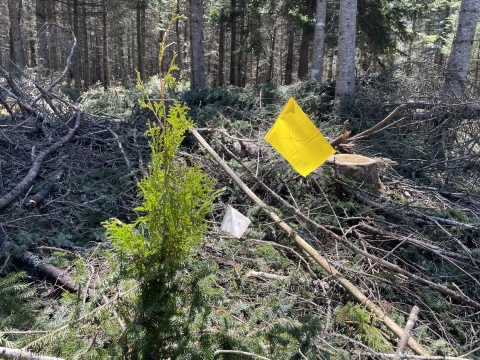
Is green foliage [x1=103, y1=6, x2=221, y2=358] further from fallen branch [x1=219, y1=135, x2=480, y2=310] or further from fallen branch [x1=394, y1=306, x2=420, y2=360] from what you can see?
fallen branch [x1=219, y1=135, x2=480, y2=310]

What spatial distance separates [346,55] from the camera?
258 inches

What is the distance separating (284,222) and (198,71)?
26.8 feet

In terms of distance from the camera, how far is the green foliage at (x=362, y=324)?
207 cm

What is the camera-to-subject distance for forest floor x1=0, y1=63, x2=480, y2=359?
1980 millimetres

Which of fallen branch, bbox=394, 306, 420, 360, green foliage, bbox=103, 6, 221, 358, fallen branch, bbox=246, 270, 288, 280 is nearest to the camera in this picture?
green foliage, bbox=103, 6, 221, 358

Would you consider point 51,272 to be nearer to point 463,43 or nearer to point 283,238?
point 283,238

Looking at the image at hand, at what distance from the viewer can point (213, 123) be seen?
17.5ft

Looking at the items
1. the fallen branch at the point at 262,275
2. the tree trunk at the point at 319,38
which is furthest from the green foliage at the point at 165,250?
the tree trunk at the point at 319,38

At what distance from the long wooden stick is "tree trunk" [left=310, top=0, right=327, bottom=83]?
6539 mm

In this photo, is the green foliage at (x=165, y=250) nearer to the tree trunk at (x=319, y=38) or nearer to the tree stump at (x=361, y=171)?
the tree stump at (x=361, y=171)

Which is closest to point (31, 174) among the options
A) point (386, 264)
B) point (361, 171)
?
point (361, 171)

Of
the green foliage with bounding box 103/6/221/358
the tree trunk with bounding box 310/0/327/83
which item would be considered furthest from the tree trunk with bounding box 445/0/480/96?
the green foliage with bounding box 103/6/221/358

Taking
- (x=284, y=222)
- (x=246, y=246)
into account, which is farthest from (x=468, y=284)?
(x=246, y=246)

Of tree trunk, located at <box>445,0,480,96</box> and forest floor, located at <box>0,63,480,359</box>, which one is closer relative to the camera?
forest floor, located at <box>0,63,480,359</box>
